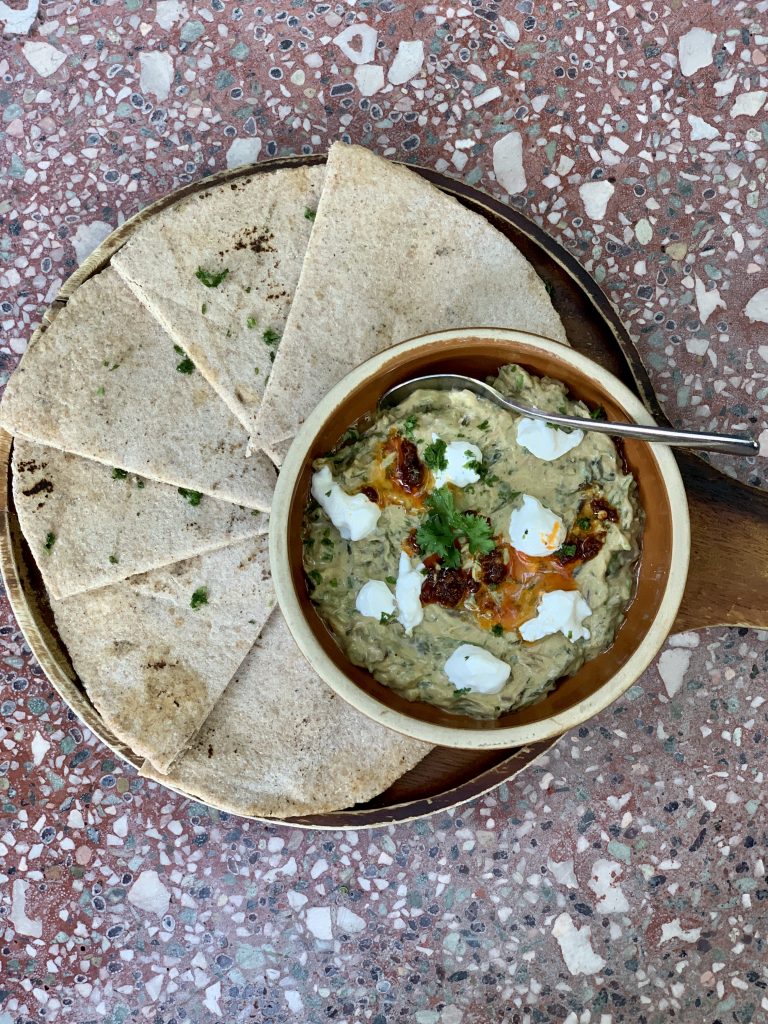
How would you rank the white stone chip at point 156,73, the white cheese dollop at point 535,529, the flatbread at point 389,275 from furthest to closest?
the white stone chip at point 156,73, the flatbread at point 389,275, the white cheese dollop at point 535,529

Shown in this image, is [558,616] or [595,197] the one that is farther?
[595,197]

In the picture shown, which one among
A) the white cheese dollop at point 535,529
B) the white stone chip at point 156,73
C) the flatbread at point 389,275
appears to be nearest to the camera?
the white cheese dollop at point 535,529

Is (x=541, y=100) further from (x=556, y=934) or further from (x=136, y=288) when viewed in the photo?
(x=556, y=934)

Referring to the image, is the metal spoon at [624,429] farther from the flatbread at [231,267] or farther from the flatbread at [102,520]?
the flatbread at [102,520]

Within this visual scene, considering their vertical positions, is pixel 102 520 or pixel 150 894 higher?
pixel 102 520

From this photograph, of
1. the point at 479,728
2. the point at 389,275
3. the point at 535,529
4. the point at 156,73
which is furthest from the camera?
the point at 156,73

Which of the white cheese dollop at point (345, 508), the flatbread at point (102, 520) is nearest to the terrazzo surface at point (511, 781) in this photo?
the flatbread at point (102, 520)

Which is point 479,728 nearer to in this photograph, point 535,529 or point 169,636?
point 535,529

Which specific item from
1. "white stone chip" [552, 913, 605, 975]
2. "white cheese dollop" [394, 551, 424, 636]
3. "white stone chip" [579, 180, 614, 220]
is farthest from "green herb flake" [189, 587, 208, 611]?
"white stone chip" [579, 180, 614, 220]

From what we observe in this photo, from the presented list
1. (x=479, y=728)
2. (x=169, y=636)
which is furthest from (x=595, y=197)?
(x=169, y=636)
